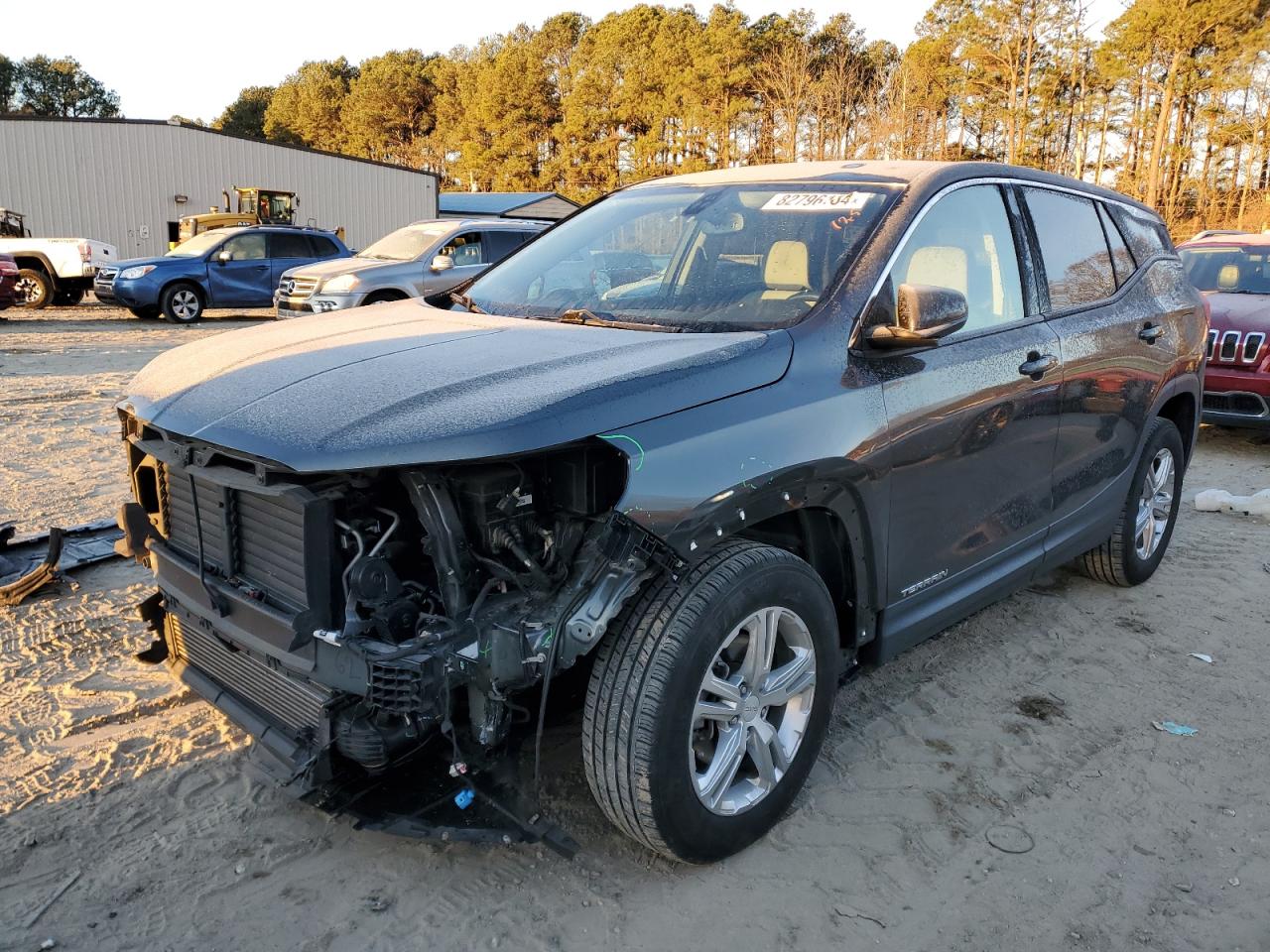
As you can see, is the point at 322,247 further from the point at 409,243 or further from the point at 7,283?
A: the point at 7,283

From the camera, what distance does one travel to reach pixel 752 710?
2.65 m

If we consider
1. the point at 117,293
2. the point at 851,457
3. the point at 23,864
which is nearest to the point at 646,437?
the point at 851,457

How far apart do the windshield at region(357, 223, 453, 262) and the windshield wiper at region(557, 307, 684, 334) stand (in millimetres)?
10518

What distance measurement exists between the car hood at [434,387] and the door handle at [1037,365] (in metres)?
1.16

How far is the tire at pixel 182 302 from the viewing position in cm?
1661

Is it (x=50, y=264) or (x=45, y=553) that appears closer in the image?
(x=45, y=553)

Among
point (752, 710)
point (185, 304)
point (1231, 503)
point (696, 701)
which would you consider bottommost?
point (1231, 503)

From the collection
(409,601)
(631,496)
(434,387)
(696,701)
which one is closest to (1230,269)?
(696,701)

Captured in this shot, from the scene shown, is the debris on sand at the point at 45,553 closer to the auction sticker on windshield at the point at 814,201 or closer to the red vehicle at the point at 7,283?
the auction sticker on windshield at the point at 814,201

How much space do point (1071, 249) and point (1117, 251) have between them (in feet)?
1.71

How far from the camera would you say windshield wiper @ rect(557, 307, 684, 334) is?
2957mm

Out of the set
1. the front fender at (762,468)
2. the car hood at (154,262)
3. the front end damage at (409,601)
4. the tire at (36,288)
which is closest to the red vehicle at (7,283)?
the car hood at (154,262)

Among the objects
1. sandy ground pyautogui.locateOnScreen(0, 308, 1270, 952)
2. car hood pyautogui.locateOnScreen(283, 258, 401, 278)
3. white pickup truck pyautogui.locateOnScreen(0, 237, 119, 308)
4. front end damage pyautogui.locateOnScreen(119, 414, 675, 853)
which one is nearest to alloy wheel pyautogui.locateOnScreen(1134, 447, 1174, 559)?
sandy ground pyautogui.locateOnScreen(0, 308, 1270, 952)

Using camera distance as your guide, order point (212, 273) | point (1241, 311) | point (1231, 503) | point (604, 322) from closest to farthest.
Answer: point (604, 322)
point (1231, 503)
point (1241, 311)
point (212, 273)
